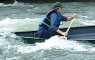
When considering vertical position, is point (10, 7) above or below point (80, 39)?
below

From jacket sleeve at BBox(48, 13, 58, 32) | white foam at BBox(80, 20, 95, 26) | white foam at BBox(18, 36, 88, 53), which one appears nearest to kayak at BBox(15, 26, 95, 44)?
white foam at BBox(18, 36, 88, 53)

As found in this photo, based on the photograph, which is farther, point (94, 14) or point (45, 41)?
A: point (94, 14)

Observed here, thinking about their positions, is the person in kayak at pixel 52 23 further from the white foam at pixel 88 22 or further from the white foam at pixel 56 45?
the white foam at pixel 88 22

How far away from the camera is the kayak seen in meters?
11.8

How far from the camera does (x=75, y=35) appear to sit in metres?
12.2

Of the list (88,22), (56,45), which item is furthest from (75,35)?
(88,22)

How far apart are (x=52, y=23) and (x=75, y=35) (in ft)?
3.40

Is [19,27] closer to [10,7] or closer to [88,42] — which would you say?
[88,42]

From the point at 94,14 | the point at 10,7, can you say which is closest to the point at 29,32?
the point at 94,14

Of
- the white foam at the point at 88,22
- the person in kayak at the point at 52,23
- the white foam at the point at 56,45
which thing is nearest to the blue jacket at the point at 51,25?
the person in kayak at the point at 52,23

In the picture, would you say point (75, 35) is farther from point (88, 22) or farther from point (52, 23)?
point (88, 22)

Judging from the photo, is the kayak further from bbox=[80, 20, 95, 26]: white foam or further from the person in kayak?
bbox=[80, 20, 95, 26]: white foam

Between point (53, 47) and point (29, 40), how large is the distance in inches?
33.3

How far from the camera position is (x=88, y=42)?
1174 cm
